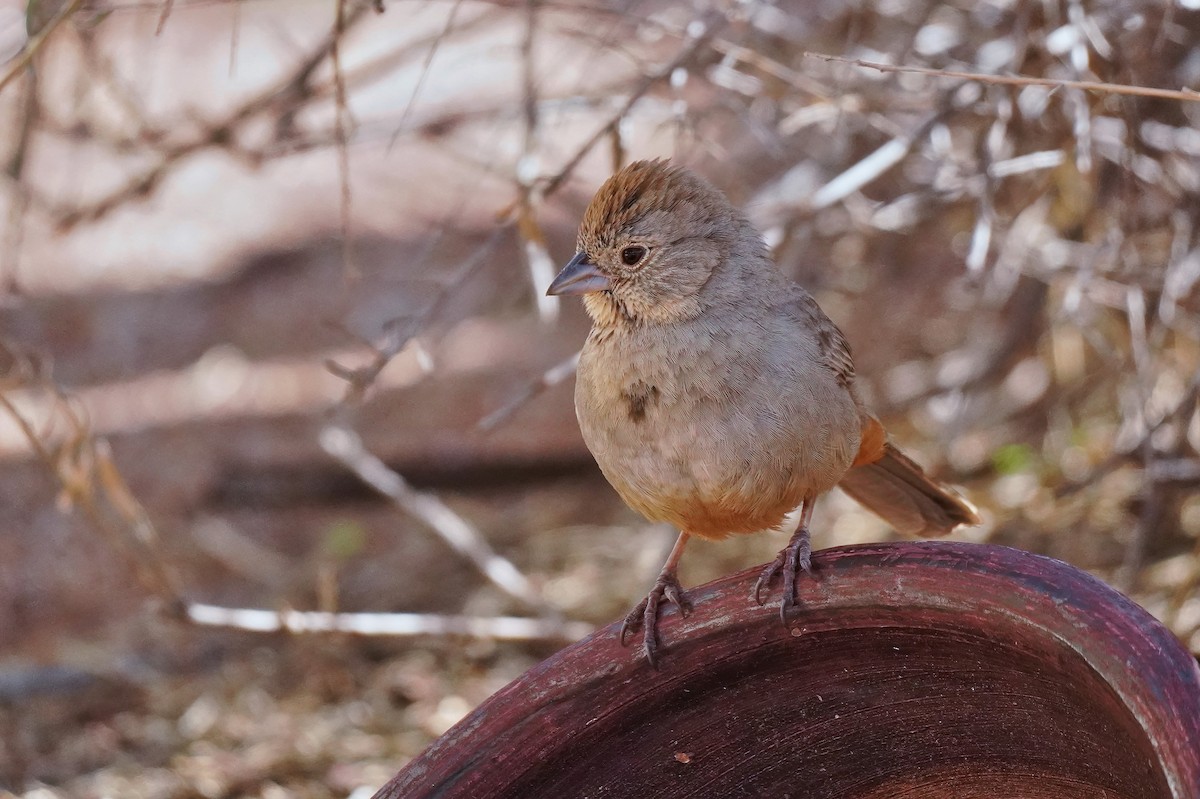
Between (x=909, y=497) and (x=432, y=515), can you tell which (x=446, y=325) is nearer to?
(x=432, y=515)

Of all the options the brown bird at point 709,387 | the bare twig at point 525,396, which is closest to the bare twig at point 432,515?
the bare twig at point 525,396

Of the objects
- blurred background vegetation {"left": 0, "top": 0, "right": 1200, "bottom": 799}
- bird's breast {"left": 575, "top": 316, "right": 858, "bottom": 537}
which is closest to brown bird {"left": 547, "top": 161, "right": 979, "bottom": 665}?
bird's breast {"left": 575, "top": 316, "right": 858, "bottom": 537}

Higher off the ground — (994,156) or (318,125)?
(994,156)

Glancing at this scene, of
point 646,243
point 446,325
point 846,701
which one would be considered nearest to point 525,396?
point 646,243

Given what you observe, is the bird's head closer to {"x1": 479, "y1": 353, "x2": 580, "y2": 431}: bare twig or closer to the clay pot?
{"x1": 479, "y1": 353, "x2": 580, "y2": 431}: bare twig

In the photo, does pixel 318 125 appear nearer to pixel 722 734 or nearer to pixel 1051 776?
pixel 722 734

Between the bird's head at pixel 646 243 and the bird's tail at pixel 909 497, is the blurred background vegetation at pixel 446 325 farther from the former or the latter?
the bird's tail at pixel 909 497

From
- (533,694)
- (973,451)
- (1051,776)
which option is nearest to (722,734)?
(533,694)
